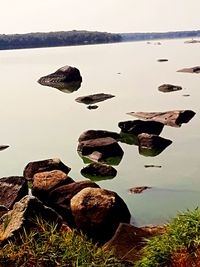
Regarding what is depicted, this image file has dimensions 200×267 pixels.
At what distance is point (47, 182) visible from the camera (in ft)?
41.0

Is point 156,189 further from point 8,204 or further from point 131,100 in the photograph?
point 131,100

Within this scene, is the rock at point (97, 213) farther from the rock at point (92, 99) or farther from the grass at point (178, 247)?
the rock at point (92, 99)

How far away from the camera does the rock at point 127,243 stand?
25.1 ft

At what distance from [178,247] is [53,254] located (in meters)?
1.65

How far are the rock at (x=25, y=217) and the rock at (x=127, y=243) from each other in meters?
1.36

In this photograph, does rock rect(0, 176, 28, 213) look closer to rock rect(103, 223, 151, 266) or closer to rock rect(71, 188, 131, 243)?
rock rect(71, 188, 131, 243)

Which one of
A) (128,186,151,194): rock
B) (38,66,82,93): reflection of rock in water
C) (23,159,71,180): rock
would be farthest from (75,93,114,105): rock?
(128,186,151,194): rock

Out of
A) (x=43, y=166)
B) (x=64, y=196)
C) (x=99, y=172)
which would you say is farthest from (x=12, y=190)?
(x=99, y=172)

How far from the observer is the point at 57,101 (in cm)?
3372

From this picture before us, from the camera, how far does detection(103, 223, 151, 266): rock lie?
7.66 metres

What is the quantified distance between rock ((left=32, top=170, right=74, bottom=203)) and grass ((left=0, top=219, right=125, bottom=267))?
592cm

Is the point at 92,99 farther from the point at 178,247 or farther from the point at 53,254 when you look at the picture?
the point at 53,254

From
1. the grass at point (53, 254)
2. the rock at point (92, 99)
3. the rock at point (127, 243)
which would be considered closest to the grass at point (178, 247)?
the grass at point (53, 254)

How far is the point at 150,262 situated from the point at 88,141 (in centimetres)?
1187
